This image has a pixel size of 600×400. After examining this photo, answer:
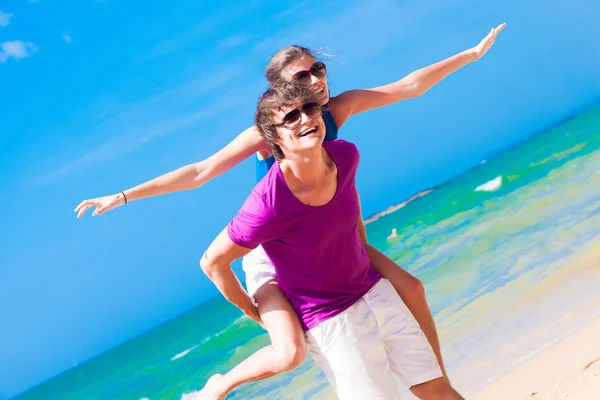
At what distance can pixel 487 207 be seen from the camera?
17125 millimetres

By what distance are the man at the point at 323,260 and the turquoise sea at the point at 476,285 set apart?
2.50 meters

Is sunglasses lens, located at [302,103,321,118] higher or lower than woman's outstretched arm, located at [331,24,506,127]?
lower

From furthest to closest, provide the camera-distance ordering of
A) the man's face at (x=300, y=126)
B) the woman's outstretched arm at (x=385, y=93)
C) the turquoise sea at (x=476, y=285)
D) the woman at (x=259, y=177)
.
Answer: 1. the turquoise sea at (x=476, y=285)
2. the woman's outstretched arm at (x=385, y=93)
3. the woman at (x=259, y=177)
4. the man's face at (x=300, y=126)

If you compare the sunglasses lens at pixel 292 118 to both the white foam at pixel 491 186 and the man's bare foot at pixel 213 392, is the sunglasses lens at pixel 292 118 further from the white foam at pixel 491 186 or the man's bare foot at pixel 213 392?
Answer: the white foam at pixel 491 186

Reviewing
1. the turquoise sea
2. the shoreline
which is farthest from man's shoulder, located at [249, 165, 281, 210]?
the shoreline

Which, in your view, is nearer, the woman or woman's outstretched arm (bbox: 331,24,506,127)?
the woman

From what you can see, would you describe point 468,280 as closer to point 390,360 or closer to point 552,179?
point 390,360

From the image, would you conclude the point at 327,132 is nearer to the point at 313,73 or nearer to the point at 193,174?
the point at 313,73

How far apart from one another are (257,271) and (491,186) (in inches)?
732

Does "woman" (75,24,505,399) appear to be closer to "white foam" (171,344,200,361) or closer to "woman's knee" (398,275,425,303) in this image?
"woman's knee" (398,275,425,303)

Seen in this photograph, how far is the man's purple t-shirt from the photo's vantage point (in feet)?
9.54

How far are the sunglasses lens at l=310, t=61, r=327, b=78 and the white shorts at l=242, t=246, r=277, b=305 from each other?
860mm

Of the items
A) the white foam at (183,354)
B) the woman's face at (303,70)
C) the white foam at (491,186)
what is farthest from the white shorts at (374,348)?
the white foam at (491,186)

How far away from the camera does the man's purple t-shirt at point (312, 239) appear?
291 centimetres
